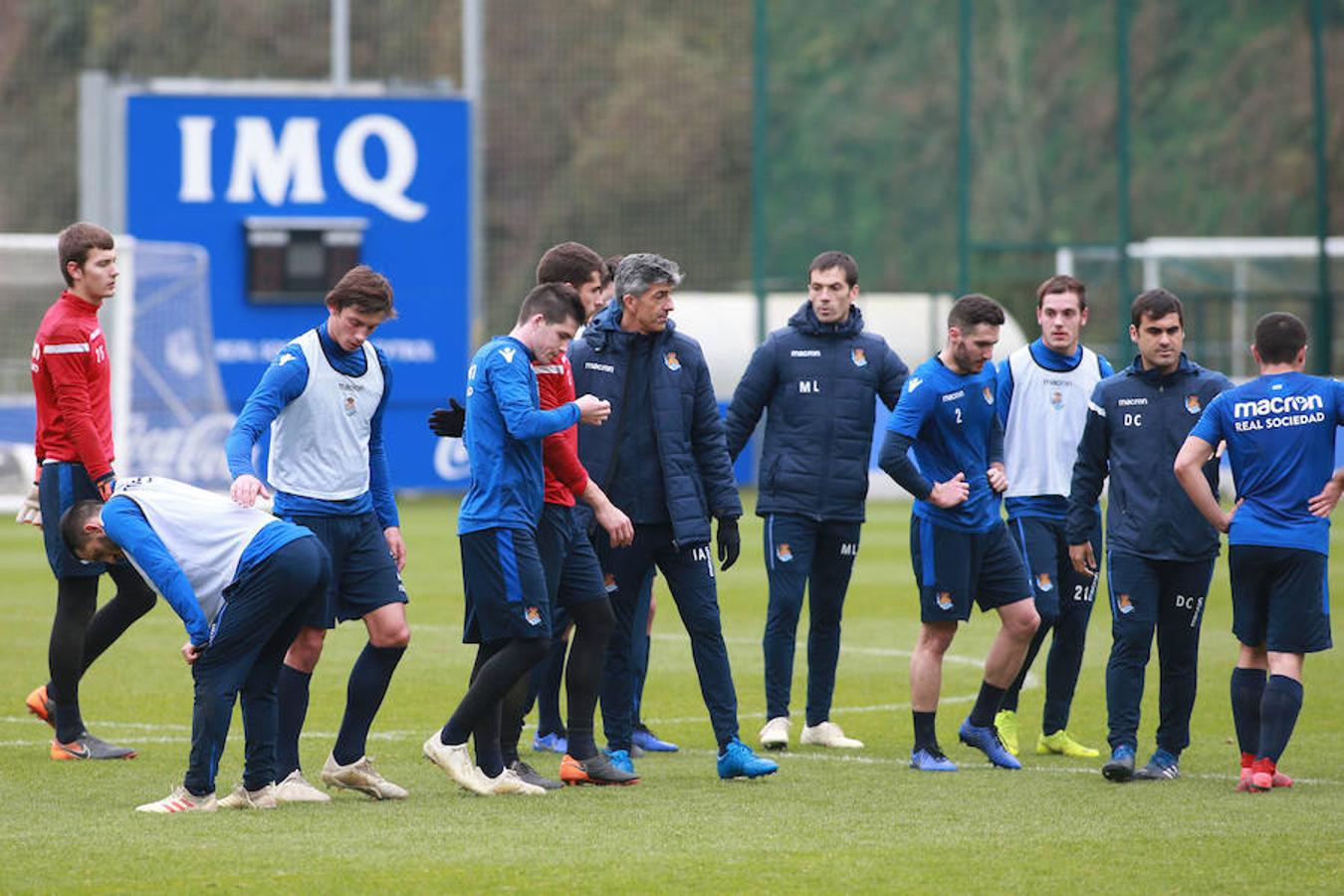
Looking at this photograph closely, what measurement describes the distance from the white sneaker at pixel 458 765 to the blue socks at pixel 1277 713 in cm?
293

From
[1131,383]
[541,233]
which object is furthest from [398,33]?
[1131,383]

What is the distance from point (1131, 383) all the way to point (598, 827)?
2.95 metres

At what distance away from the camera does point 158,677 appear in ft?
40.5

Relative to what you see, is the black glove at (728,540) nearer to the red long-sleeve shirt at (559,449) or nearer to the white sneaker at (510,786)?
the red long-sleeve shirt at (559,449)

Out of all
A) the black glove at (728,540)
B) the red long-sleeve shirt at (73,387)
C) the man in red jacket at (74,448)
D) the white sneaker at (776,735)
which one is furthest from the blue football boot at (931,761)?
the red long-sleeve shirt at (73,387)

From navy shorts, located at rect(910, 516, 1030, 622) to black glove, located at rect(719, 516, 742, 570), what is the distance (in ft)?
2.43

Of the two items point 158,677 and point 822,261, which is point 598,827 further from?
point 158,677

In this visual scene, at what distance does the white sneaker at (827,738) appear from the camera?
387 inches

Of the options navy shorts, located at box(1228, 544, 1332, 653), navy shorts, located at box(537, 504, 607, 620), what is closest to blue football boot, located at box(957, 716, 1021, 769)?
navy shorts, located at box(1228, 544, 1332, 653)

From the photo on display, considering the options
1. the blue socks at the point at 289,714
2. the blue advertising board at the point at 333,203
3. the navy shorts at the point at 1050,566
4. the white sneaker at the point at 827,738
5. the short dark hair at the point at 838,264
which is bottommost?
the white sneaker at the point at 827,738

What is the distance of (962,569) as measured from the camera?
919 cm

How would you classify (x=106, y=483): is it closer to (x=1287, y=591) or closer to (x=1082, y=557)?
(x=1082, y=557)

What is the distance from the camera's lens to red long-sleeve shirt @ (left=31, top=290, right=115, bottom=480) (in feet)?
30.6

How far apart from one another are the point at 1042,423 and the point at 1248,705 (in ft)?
5.93
